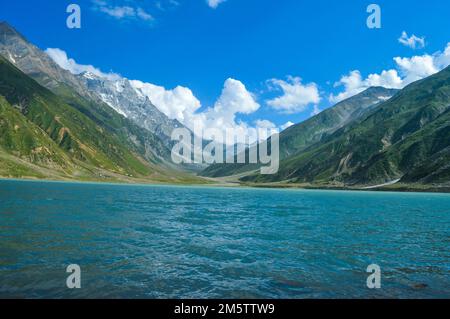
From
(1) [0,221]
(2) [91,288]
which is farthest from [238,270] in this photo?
(1) [0,221]

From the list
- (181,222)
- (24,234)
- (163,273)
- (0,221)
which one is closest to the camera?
(163,273)

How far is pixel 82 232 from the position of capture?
44.8 m

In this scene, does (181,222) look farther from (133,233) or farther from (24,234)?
(24,234)

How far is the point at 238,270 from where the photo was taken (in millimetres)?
29250

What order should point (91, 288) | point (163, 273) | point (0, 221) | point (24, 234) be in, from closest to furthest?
point (91, 288) → point (163, 273) → point (24, 234) → point (0, 221)

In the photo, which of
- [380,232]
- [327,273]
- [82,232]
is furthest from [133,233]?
[380,232]
